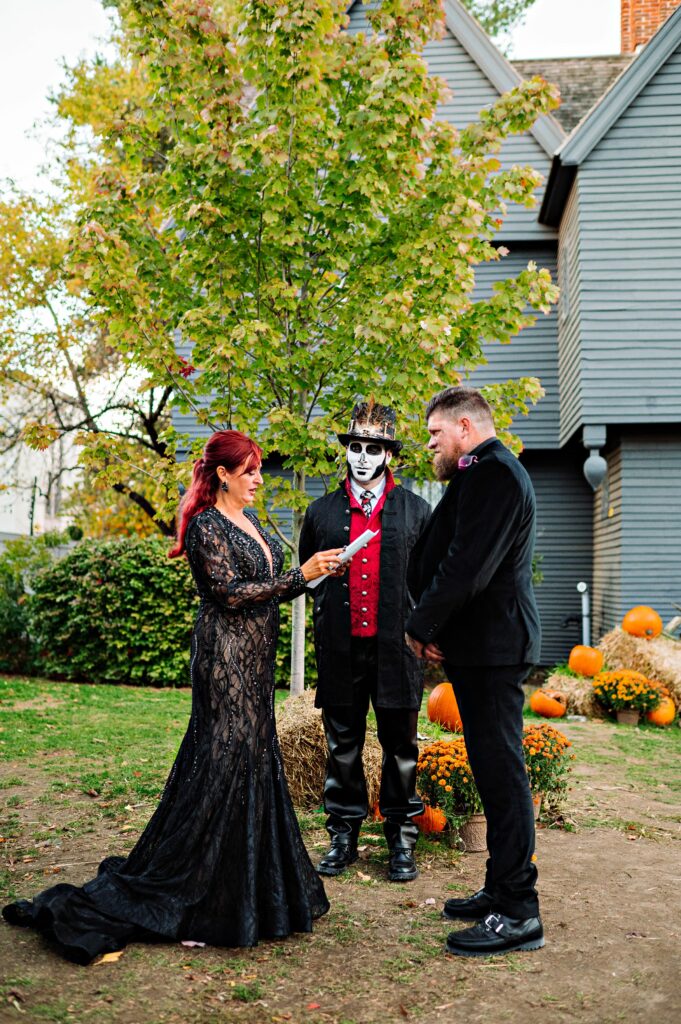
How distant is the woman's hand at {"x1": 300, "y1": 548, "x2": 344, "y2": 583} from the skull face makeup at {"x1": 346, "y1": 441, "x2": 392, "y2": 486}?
1.09 m

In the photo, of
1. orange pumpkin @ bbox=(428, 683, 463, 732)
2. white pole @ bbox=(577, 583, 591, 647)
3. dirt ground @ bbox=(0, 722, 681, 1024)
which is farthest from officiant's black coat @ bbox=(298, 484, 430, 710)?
white pole @ bbox=(577, 583, 591, 647)

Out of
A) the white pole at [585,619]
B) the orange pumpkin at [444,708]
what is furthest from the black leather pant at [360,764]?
the white pole at [585,619]

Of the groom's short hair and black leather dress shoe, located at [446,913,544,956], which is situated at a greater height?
the groom's short hair

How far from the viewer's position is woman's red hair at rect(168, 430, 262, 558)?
4148 mm

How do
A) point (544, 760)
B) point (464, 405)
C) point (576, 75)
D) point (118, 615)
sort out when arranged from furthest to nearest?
point (576, 75) → point (118, 615) → point (544, 760) → point (464, 405)

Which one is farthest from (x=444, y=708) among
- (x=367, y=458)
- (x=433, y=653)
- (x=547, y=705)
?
(x=433, y=653)

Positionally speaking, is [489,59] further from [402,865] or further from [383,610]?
[402,865]

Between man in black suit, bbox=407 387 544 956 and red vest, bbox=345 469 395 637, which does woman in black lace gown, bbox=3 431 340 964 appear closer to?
man in black suit, bbox=407 387 544 956

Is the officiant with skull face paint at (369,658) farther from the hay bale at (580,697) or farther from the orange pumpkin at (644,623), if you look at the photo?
the orange pumpkin at (644,623)

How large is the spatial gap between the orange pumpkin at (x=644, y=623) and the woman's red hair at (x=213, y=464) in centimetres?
824

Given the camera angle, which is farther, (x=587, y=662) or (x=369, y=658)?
(x=587, y=662)

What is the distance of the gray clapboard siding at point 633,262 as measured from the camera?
12.2 metres

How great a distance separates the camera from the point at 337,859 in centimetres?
489

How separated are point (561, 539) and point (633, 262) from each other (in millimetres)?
4417
